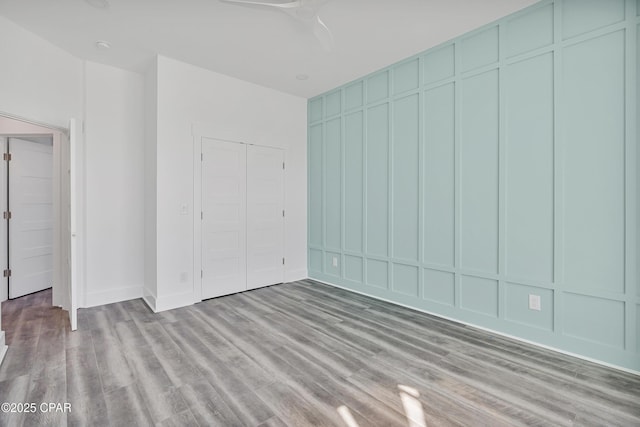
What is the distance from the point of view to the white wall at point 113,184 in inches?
147

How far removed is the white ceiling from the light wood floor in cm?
291

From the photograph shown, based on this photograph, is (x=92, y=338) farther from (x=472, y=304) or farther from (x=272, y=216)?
(x=472, y=304)

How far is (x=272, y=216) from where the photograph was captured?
15.4 feet

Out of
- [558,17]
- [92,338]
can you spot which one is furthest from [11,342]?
[558,17]

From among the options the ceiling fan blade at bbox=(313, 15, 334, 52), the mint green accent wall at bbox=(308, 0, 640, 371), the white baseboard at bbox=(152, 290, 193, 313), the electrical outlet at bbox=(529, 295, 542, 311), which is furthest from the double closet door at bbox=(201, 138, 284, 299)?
the electrical outlet at bbox=(529, 295, 542, 311)

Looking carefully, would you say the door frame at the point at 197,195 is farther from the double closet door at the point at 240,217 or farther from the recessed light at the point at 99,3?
the recessed light at the point at 99,3

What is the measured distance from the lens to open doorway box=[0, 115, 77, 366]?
11.6ft

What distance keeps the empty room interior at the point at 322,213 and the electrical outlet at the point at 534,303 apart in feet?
0.10

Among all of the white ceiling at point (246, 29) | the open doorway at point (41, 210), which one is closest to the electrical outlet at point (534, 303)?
the white ceiling at point (246, 29)

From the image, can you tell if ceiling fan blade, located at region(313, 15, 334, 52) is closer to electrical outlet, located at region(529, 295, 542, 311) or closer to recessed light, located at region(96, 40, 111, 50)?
recessed light, located at region(96, 40, 111, 50)

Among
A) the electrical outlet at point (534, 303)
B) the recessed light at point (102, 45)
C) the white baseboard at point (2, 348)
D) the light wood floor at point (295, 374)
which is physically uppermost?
the recessed light at point (102, 45)

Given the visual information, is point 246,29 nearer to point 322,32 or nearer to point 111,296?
point 322,32

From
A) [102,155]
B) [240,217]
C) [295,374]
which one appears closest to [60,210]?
[102,155]

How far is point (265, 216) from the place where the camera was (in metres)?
4.61
